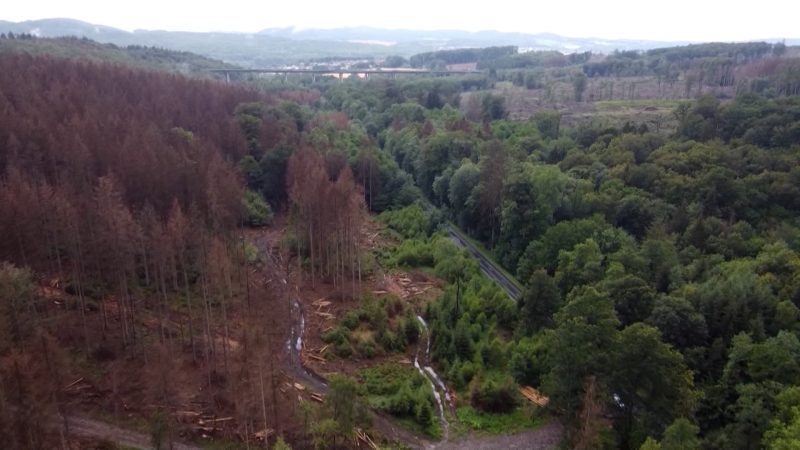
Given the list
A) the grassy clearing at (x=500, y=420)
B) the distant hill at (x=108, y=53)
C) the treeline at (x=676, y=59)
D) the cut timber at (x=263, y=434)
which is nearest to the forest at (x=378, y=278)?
the cut timber at (x=263, y=434)

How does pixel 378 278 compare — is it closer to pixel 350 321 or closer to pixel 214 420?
pixel 350 321

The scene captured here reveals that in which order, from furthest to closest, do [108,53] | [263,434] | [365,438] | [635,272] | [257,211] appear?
[108,53] < [257,211] < [635,272] < [365,438] < [263,434]

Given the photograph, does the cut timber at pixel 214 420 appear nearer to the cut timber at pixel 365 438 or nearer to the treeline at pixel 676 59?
the cut timber at pixel 365 438

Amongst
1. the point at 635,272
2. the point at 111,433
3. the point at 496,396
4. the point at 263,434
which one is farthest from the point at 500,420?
the point at 111,433

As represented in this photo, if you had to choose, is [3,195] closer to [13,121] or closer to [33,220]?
[33,220]

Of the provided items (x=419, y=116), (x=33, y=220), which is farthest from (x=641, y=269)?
(x=419, y=116)

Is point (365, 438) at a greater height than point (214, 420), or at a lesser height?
lesser
